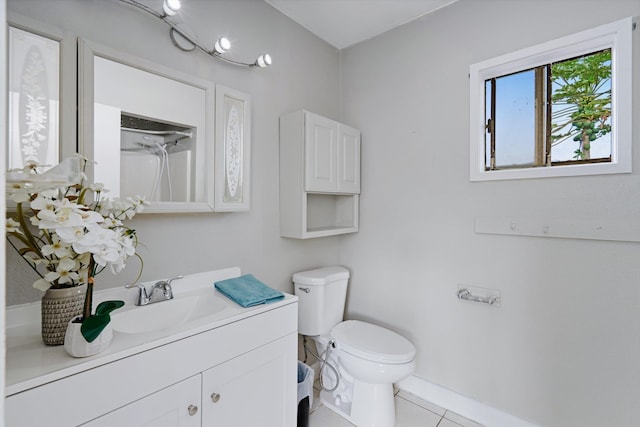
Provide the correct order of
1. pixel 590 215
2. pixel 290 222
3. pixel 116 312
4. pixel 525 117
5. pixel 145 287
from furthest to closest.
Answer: pixel 290 222, pixel 525 117, pixel 590 215, pixel 145 287, pixel 116 312

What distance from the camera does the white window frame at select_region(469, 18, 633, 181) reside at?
4.28ft

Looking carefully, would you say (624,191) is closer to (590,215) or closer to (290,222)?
(590,215)

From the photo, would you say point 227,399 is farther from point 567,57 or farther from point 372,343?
point 567,57

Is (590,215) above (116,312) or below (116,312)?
above

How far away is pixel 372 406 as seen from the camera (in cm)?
162

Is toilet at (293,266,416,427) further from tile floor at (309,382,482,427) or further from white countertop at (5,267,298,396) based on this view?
white countertop at (5,267,298,396)

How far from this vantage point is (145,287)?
4.06ft

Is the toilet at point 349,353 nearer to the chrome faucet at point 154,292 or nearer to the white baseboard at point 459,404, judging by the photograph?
the white baseboard at point 459,404

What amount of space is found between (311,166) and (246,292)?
2.73ft

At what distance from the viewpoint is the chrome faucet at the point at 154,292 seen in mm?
1210

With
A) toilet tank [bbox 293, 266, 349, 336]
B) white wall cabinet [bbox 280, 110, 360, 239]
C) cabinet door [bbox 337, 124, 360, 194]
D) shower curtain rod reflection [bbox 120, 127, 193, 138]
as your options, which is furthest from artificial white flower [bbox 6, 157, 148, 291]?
cabinet door [bbox 337, 124, 360, 194]

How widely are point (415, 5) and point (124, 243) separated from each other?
6.67ft

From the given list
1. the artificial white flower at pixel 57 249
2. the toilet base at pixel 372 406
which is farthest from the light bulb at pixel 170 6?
the toilet base at pixel 372 406

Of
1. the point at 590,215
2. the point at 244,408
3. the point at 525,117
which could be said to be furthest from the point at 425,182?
the point at 244,408
